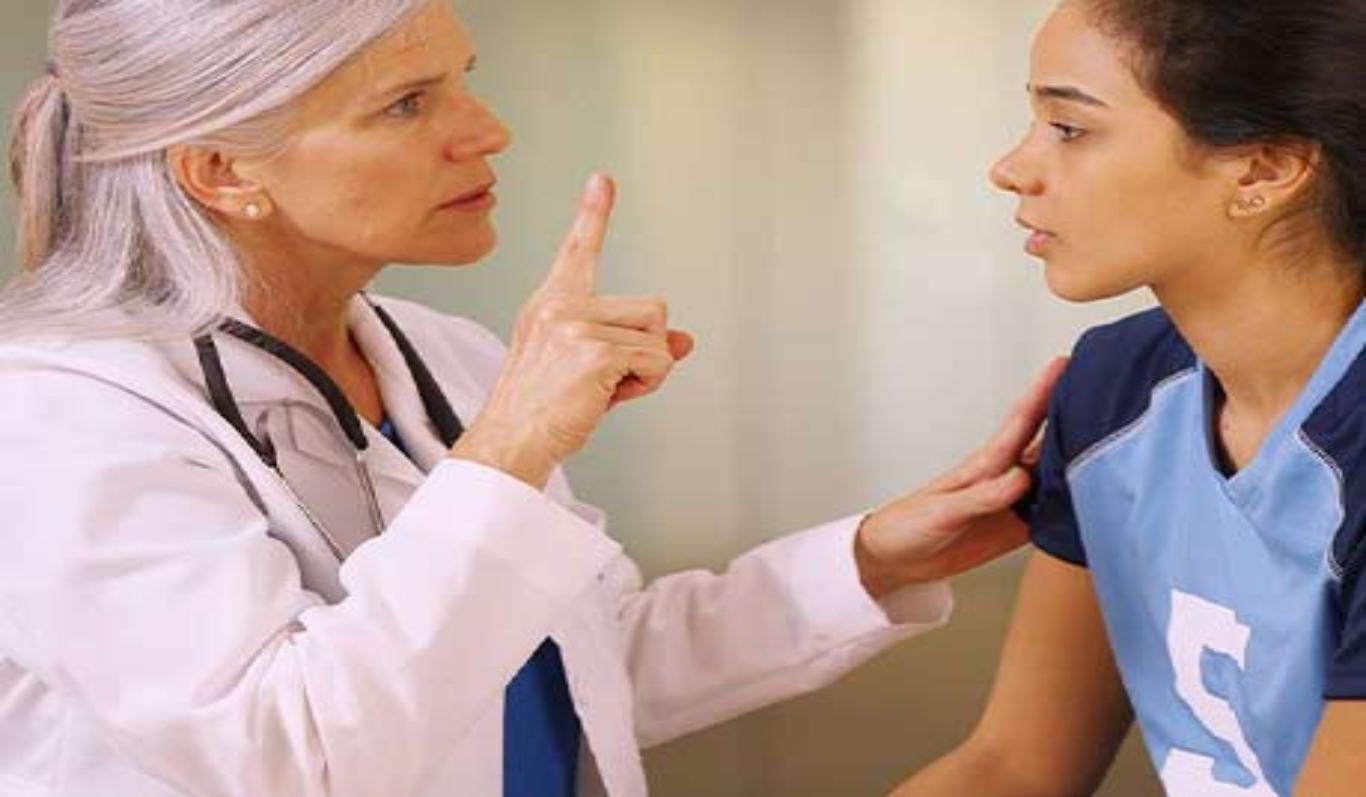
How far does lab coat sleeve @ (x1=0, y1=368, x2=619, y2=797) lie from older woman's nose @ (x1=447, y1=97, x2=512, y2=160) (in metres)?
0.27

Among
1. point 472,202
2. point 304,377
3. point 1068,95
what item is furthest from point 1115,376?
point 304,377

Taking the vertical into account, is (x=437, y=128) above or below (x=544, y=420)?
above

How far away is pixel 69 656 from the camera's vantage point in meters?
1.38

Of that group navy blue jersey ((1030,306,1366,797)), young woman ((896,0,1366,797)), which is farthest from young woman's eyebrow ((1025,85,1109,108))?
navy blue jersey ((1030,306,1366,797))

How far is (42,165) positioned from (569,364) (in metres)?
0.45

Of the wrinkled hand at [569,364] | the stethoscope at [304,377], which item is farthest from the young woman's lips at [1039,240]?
the stethoscope at [304,377]

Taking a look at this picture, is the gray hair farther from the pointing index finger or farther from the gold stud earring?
the gold stud earring

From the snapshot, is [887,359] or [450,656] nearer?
[450,656]

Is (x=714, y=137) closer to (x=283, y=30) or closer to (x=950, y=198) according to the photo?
(x=950, y=198)

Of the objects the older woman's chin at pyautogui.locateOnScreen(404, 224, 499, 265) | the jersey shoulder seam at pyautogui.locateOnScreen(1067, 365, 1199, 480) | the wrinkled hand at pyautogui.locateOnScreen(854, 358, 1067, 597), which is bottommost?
the wrinkled hand at pyautogui.locateOnScreen(854, 358, 1067, 597)

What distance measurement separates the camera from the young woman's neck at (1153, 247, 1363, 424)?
1.50m

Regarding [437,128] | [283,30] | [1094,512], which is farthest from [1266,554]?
[283,30]

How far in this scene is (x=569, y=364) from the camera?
1444 millimetres

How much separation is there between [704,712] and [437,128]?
0.57 meters
